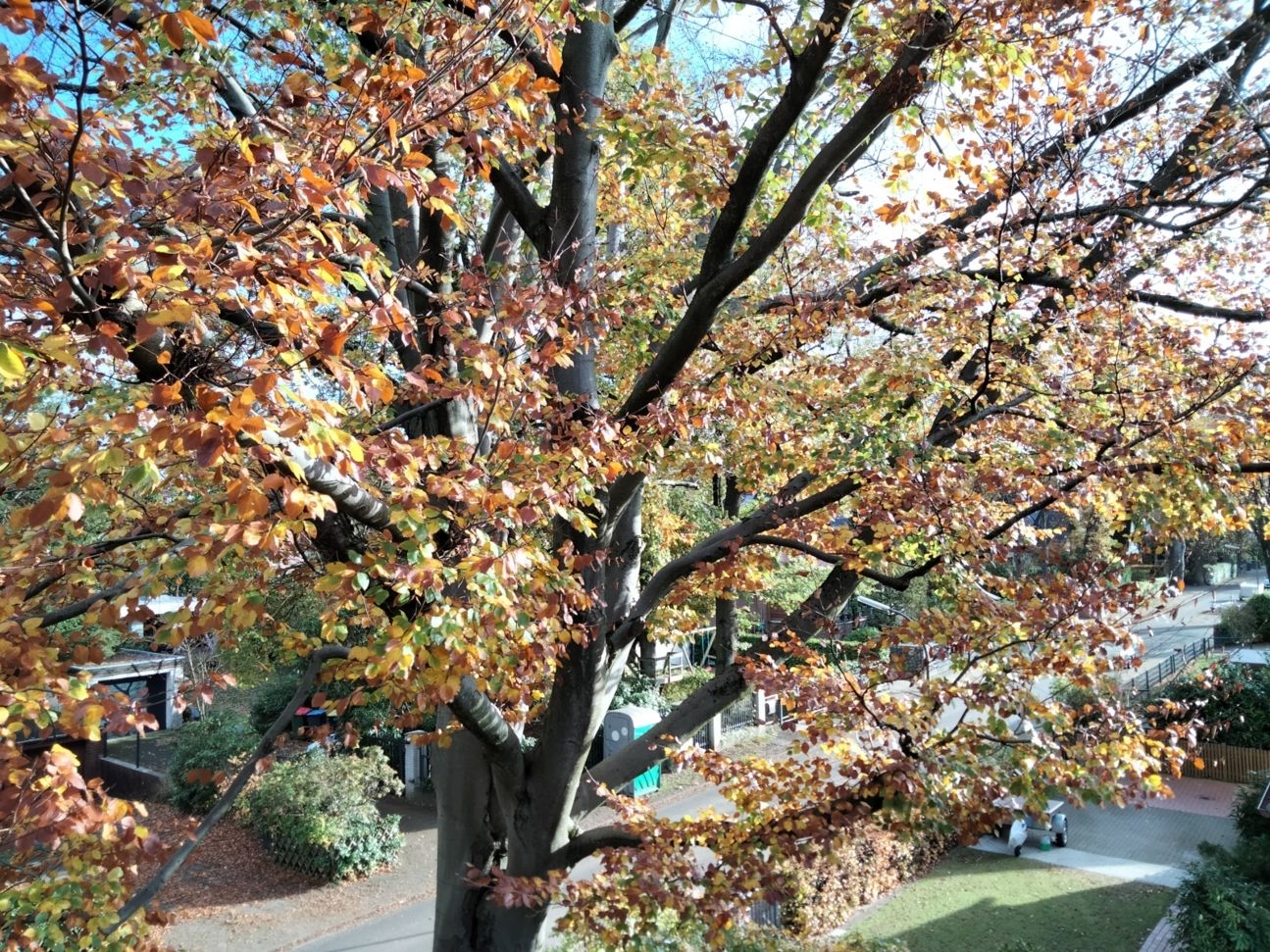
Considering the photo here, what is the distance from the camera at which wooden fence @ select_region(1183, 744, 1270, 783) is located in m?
16.3

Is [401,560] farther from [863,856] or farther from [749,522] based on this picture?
[863,856]

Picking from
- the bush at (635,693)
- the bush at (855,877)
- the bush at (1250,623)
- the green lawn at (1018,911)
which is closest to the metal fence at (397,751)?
the bush at (635,693)

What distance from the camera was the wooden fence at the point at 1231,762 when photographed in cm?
1631

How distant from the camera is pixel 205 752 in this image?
13836 millimetres

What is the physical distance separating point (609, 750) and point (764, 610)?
15.3 metres

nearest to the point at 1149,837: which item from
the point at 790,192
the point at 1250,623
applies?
the point at 1250,623

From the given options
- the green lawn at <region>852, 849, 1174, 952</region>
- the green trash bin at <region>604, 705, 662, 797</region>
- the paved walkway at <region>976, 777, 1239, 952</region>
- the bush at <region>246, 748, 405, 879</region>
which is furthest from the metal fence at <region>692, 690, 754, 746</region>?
the bush at <region>246, 748, 405, 879</region>

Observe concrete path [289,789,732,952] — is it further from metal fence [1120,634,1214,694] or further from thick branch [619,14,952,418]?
metal fence [1120,634,1214,694]

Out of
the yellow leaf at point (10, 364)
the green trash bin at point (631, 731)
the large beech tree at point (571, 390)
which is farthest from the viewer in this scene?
the green trash bin at point (631, 731)

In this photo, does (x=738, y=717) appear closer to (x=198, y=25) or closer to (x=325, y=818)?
(x=325, y=818)

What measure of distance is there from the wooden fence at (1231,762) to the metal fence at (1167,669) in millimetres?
1773

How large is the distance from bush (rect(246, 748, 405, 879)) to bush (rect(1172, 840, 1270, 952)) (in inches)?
438

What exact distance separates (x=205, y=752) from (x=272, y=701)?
1.93 meters

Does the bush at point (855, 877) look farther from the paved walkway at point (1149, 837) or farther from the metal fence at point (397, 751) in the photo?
the metal fence at point (397, 751)
